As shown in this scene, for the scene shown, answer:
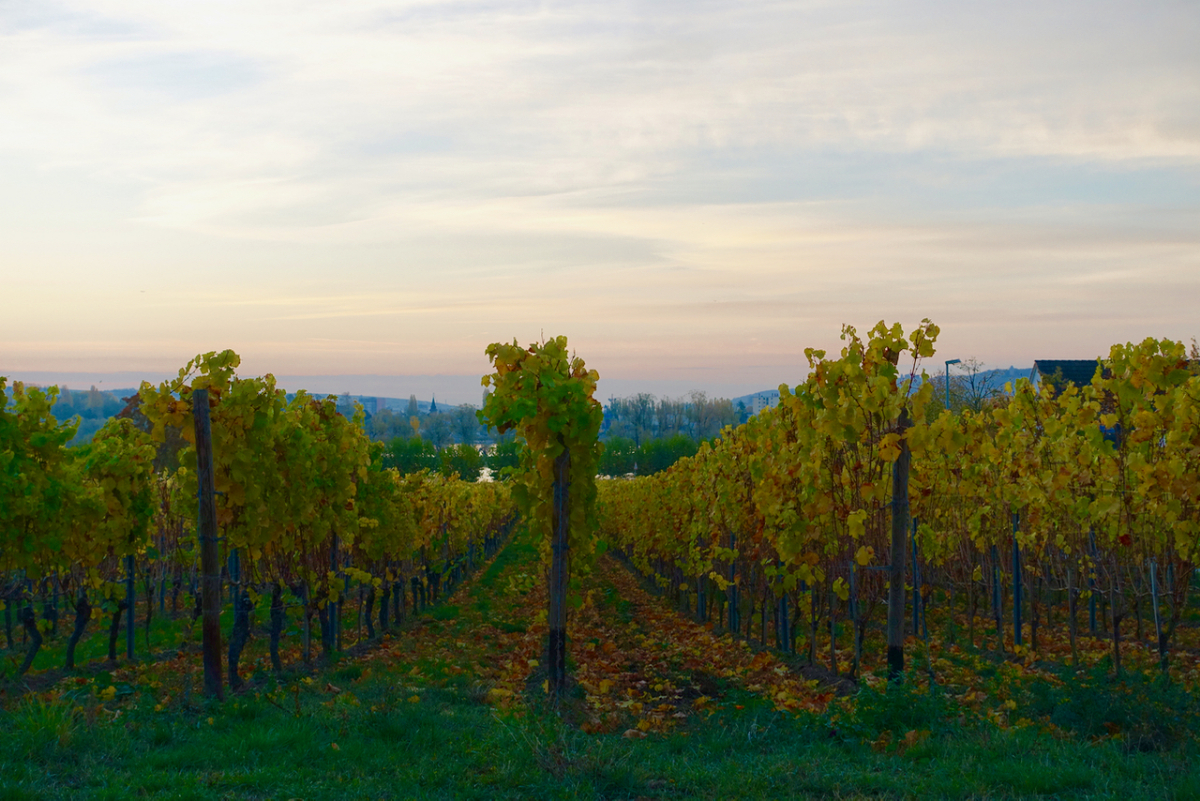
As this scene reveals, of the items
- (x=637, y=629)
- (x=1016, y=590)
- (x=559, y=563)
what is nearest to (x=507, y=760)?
(x=559, y=563)

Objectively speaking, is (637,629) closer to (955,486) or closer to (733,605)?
(733,605)

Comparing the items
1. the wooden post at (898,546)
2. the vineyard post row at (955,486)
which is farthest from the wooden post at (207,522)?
the wooden post at (898,546)

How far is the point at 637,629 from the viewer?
1838cm

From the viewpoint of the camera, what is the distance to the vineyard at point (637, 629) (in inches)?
275

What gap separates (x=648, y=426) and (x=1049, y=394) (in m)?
Result: 161

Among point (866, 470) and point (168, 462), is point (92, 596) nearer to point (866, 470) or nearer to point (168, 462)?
point (866, 470)

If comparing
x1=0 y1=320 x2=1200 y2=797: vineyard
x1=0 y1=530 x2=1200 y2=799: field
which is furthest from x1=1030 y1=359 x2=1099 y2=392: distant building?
x1=0 y1=530 x2=1200 y2=799: field

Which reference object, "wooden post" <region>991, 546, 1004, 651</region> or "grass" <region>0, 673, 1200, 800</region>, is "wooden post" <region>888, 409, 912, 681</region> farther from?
"wooden post" <region>991, 546, 1004, 651</region>

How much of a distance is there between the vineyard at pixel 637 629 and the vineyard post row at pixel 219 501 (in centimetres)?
5

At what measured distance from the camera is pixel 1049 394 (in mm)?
13477

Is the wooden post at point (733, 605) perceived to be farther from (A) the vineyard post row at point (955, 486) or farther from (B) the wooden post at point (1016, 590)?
(B) the wooden post at point (1016, 590)

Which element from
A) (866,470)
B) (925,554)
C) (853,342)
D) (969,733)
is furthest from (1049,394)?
(969,733)

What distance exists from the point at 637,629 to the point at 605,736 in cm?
1020

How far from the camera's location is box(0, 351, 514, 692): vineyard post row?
34.9ft
